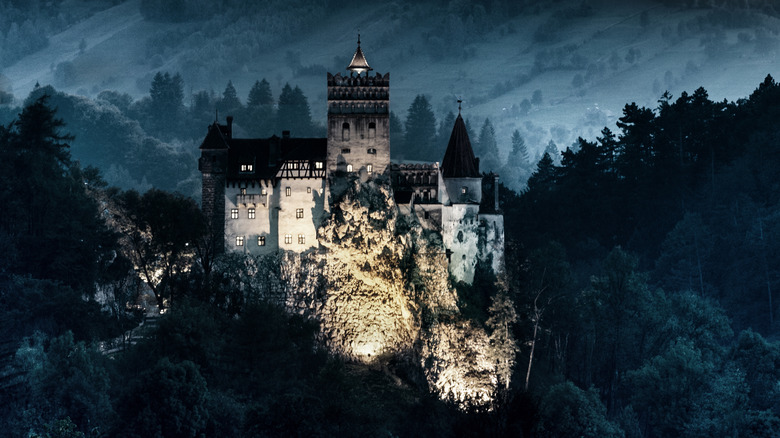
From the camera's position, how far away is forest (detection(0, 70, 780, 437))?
63656 millimetres

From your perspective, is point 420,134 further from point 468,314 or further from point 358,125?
point 468,314

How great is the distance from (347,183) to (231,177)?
342 inches

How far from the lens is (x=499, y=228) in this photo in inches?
3169

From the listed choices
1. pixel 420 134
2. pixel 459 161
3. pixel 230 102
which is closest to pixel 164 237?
pixel 459 161

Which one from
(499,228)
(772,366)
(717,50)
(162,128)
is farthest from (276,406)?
(717,50)

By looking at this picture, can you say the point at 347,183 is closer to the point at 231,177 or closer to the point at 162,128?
the point at 231,177

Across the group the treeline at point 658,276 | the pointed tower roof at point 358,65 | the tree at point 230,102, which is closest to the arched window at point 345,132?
the pointed tower roof at point 358,65

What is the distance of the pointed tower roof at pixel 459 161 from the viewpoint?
7938cm

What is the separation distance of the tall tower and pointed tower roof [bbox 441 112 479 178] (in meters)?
6.23

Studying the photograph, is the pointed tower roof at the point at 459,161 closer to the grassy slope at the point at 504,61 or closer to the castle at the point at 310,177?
the castle at the point at 310,177

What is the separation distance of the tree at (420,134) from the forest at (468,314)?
48.1 meters

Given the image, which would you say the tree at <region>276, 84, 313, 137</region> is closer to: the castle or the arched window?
the castle

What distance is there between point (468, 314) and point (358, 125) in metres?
16.2

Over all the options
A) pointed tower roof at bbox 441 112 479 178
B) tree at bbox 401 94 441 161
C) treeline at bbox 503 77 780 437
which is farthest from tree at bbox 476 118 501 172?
pointed tower roof at bbox 441 112 479 178
